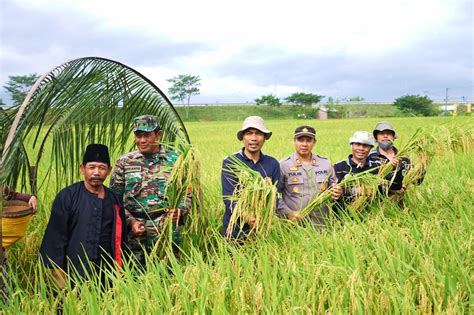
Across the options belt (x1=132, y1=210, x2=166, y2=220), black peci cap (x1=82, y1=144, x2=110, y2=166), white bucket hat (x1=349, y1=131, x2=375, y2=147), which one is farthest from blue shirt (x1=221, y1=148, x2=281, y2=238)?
black peci cap (x1=82, y1=144, x2=110, y2=166)

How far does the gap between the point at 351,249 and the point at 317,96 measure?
5749 cm

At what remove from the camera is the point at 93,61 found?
338cm

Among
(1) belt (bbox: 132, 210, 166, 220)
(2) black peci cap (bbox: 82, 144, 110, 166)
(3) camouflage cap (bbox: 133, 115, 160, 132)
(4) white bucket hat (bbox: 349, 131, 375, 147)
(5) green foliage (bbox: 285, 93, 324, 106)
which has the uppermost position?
(5) green foliage (bbox: 285, 93, 324, 106)

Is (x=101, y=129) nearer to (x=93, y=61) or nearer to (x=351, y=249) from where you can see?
(x=93, y=61)

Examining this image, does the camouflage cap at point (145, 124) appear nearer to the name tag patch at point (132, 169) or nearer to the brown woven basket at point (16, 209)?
the name tag patch at point (132, 169)

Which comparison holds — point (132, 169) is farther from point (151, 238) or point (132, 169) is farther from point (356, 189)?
point (356, 189)

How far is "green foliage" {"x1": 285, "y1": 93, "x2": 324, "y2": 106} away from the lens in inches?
2308

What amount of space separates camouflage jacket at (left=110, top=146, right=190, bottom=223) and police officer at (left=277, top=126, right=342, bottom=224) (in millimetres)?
850

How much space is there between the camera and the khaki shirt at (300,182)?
3.71 metres

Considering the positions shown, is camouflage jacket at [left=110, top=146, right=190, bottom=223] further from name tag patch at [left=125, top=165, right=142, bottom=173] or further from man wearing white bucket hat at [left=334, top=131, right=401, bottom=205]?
man wearing white bucket hat at [left=334, top=131, right=401, bottom=205]

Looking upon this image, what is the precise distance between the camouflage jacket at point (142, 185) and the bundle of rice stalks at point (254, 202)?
1.49 feet

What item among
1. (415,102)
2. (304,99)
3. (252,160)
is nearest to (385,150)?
(252,160)

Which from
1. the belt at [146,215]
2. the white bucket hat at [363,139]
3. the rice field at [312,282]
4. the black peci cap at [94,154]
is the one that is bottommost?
the rice field at [312,282]

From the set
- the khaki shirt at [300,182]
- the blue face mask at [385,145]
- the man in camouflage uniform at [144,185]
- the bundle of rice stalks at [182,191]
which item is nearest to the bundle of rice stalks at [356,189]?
the khaki shirt at [300,182]
